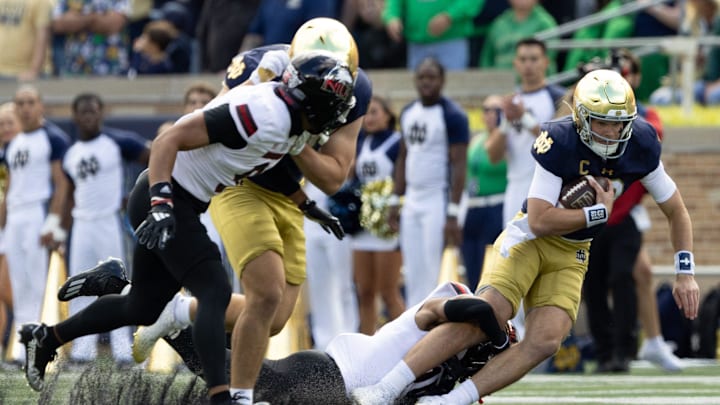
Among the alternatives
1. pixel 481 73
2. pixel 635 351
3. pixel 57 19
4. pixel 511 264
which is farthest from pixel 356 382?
pixel 57 19

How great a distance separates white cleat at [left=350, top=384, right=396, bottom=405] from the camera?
6.79 m

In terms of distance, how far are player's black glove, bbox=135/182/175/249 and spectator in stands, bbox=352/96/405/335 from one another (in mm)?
5170

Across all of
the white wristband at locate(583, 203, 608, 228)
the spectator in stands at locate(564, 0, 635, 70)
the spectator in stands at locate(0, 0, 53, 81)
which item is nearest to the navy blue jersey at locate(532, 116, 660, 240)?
the white wristband at locate(583, 203, 608, 228)

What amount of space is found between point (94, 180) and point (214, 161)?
17.7ft

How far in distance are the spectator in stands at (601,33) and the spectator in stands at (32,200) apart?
4.47 meters

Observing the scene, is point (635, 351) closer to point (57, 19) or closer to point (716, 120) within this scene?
point (716, 120)

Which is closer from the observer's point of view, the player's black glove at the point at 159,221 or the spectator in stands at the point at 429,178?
the player's black glove at the point at 159,221

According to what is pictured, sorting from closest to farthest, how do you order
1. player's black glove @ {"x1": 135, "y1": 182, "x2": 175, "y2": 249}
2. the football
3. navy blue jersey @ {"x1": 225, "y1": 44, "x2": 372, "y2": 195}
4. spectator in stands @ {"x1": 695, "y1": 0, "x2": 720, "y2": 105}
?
player's black glove @ {"x1": 135, "y1": 182, "x2": 175, "y2": 249} < the football < navy blue jersey @ {"x1": 225, "y1": 44, "x2": 372, "y2": 195} < spectator in stands @ {"x1": 695, "y1": 0, "x2": 720, "y2": 105}

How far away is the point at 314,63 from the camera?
6.45 m

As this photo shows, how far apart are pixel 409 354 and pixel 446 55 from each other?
6.97m

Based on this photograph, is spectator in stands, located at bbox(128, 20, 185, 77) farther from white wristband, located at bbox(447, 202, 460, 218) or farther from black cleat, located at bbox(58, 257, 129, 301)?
black cleat, located at bbox(58, 257, 129, 301)

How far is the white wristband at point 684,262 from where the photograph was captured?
729 cm

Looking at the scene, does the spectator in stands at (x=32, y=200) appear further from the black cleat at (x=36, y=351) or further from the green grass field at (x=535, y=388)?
the black cleat at (x=36, y=351)

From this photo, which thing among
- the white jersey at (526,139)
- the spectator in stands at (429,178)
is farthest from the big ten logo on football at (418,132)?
the white jersey at (526,139)
